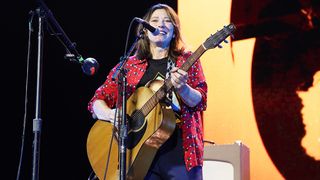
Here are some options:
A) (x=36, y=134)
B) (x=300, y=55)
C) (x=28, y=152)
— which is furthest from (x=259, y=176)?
(x=28, y=152)

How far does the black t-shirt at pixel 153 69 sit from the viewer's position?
112 inches

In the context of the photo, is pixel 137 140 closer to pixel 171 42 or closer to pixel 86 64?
pixel 86 64

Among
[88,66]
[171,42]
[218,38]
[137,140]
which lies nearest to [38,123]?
[88,66]

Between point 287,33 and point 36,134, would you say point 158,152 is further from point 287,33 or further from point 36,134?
point 287,33

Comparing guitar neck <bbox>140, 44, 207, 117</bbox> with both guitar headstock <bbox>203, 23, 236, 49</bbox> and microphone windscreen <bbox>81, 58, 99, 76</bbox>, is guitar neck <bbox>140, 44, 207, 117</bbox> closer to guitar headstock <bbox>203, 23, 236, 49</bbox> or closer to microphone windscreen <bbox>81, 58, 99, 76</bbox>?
guitar headstock <bbox>203, 23, 236, 49</bbox>

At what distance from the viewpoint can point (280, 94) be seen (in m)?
3.77

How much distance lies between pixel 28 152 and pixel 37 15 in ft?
8.33

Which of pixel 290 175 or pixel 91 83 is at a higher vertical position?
pixel 91 83

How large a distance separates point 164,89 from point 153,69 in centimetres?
21

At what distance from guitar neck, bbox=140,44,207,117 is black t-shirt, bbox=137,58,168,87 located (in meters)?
0.12

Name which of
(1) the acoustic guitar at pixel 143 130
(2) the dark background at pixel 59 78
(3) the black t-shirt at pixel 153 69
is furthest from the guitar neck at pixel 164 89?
(2) the dark background at pixel 59 78

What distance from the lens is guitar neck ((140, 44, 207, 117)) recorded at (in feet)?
8.80

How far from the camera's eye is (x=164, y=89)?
8.96 feet

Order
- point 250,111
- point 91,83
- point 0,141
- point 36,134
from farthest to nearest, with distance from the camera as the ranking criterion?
point 91,83 < point 0,141 < point 250,111 < point 36,134
